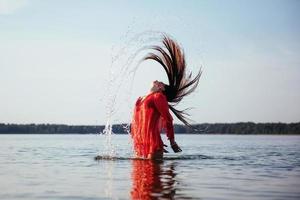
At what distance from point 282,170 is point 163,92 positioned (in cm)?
407

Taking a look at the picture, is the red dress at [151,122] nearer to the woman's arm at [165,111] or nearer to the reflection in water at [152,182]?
the woman's arm at [165,111]

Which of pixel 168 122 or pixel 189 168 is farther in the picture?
pixel 168 122

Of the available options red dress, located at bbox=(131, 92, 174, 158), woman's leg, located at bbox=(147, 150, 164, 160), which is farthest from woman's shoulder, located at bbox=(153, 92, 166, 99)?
woman's leg, located at bbox=(147, 150, 164, 160)

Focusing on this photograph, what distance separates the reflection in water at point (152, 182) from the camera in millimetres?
8930

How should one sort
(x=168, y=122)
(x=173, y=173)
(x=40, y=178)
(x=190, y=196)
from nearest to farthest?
(x=190, y=196) → (x=40, y=178) → (x=173, y=173) → (x=168, y=122)

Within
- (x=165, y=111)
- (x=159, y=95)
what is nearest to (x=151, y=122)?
(x=165, y=111)

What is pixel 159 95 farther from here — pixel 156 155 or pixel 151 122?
pixel 156 155

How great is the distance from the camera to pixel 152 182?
35.2 ft

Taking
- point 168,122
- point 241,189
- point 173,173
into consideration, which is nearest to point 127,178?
point 173,173

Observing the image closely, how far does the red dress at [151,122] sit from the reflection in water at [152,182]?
105 centimetres

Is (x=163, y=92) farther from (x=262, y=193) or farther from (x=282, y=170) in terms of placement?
(x=262, y=193)

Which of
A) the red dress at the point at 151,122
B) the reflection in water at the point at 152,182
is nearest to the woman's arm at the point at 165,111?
the red dress at the point at 151,122

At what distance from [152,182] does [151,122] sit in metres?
5.68

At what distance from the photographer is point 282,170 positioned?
14.4m
